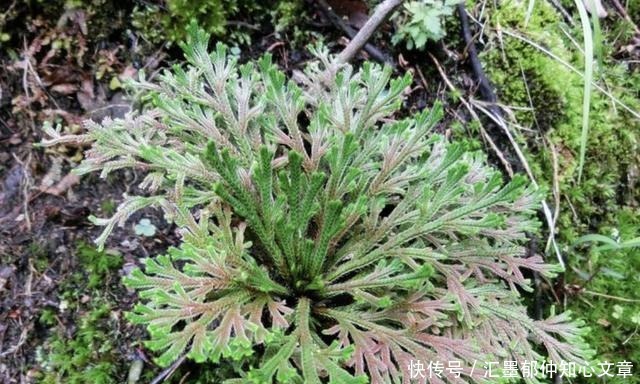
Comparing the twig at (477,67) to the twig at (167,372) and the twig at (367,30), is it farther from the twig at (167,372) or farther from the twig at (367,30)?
the twig at (167,372)

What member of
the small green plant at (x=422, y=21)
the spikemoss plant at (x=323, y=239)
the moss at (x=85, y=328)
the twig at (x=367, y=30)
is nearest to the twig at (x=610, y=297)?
the spikemoss plant at (x=323, y=239)

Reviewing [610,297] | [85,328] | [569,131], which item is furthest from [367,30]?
[85,328]

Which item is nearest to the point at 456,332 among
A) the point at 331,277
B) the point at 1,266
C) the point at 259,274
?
the point at 331,277

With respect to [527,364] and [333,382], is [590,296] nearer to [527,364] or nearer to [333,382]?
[527,364]

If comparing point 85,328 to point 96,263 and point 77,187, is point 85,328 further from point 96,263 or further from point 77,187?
point 77,187

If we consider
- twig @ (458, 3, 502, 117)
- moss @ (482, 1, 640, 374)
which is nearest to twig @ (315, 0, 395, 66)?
twig @ (458, 3, 502, 117)
